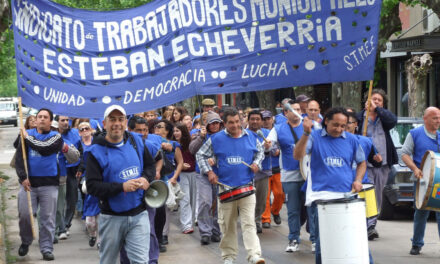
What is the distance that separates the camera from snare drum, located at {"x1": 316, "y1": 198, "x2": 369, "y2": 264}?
723cm

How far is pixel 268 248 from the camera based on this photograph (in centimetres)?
1080

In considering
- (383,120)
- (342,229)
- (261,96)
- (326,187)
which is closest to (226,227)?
(326,187)

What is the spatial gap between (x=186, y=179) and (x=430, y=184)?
14.3ft

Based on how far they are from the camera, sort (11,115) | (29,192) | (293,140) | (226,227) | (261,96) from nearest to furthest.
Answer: (226,227), (29,192), (293,140), (261,96), (11,115)

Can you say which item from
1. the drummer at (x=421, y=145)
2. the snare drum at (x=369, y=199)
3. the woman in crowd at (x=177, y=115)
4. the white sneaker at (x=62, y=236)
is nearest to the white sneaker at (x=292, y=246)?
the drummer at (x=421, y=145)

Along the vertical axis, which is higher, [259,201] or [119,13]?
[119,13]

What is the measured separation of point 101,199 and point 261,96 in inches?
800

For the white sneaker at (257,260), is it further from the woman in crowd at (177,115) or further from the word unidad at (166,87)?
the woman in crowd at (177,115)

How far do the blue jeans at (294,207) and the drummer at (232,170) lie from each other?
108 cm

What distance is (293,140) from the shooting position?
1067 cm

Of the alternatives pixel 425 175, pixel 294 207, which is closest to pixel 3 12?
pixel 294 207

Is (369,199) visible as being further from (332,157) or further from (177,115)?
(177,115)

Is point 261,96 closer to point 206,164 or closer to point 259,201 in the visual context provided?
point 259,201

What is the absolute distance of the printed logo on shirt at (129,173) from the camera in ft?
22.4
